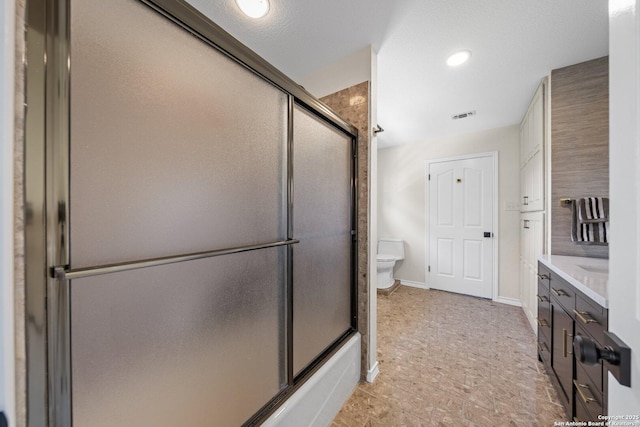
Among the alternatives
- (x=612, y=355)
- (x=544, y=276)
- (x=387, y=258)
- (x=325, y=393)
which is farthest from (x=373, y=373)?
(x=387, y=258)

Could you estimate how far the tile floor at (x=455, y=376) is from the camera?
4.65ft

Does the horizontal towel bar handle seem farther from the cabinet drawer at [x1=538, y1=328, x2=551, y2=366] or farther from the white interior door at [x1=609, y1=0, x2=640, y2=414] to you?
the cabinet drawer at [x1=538, y1=328, x2=551, y2=366]

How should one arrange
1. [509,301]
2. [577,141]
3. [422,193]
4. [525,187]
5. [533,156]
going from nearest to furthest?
[577,141], [533,156], [525,187], [509,301], [422,193]

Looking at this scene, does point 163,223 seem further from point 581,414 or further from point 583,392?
point 581,414

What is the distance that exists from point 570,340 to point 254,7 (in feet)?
8.54

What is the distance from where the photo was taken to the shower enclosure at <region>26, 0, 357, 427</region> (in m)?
0.50

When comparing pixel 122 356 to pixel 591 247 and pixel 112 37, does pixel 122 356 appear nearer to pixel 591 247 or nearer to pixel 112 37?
pixel 112 37

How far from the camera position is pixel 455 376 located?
1.75 m

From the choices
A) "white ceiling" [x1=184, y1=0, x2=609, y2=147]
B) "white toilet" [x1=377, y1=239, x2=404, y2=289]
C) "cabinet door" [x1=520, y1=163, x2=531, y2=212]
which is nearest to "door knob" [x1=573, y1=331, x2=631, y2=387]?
"white ceiling" [x1=184, y1=0, x2=609, y2=147]

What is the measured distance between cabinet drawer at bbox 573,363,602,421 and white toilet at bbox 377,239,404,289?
223 centimetres

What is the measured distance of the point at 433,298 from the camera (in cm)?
336

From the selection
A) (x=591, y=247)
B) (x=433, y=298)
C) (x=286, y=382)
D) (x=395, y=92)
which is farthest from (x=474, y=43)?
(x=433, y=298)

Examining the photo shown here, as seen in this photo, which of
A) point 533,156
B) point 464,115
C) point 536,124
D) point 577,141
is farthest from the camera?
point 464,115

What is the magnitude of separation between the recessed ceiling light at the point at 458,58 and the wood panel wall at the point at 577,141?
814mm
